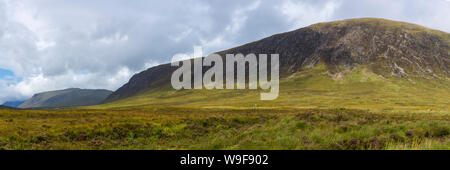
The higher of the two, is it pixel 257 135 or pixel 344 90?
pixel 344 90

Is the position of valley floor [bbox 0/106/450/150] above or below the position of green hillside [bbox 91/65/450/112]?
below

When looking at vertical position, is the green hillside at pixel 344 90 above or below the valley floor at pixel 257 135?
above

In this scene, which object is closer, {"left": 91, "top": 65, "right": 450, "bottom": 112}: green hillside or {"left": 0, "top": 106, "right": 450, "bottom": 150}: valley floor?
{"left": 0, "top": 106, "right": 450, "bottom": 150}: valley floor

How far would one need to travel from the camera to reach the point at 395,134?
13906 mm

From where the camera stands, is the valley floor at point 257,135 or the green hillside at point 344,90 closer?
the valley floor at point 257,135

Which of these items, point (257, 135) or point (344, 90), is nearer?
point (257, 135)
